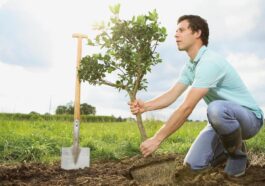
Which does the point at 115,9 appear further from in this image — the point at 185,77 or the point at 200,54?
the point at 200,54

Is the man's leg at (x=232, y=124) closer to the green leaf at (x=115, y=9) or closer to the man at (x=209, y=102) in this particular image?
the man at (x=209, y=102)

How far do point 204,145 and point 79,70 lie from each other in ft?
5.49

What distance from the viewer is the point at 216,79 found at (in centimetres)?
401

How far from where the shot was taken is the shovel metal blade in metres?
5.71

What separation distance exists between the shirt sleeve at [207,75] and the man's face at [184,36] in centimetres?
31

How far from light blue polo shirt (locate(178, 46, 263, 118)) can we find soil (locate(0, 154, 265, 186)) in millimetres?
701

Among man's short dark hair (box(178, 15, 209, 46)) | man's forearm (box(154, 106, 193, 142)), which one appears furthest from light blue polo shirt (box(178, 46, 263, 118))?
man's forearm (box(154, 106, 193, 142))

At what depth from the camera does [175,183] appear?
13.8ft

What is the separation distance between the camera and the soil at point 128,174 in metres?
4.20

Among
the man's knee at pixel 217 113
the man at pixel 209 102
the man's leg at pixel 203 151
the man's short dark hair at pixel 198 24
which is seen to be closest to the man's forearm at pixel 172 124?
the man at pixel 209 102

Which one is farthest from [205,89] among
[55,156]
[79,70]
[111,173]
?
[55,156]

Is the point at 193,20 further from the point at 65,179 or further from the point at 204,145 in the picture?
the point at 65,179

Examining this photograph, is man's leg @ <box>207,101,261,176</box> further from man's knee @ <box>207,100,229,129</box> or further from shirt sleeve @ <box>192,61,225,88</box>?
shirt sleeve @ <box>192,61,225,88</box>

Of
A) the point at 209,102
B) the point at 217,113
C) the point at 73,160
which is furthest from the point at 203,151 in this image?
the point at 73,160
